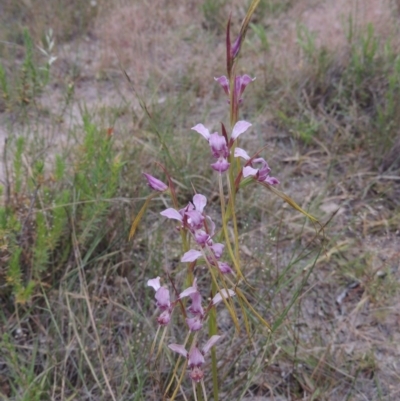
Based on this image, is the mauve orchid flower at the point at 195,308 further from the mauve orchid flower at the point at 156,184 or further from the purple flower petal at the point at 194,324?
the mauve orchid flower at the point at 156,184

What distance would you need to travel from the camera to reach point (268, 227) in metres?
2.03

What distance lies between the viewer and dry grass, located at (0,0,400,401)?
4.93 ft

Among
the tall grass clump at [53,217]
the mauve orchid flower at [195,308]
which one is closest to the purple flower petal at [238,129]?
the mauve orchid flower at [195,308]

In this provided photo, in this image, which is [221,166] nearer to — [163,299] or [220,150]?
[220,150]

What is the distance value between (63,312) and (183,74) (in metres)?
1.99

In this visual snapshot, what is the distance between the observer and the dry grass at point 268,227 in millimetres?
1502

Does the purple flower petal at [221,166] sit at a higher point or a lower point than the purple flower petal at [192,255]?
higher

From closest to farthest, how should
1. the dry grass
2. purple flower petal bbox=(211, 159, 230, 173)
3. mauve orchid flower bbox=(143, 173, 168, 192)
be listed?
purple flower petal bbox=(211, 159, 230, 173) → mauve orchid flower bbox=(143, 173, 168, 192) → the dry grass

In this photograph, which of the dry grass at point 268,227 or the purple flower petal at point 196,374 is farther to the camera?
the dry grass at point 268,227

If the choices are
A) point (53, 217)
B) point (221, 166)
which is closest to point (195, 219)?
point (221, 166)

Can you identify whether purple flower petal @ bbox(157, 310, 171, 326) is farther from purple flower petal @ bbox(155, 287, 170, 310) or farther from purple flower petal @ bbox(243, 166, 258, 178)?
purple flower petal @ bbox(243, 166, 258, 178)

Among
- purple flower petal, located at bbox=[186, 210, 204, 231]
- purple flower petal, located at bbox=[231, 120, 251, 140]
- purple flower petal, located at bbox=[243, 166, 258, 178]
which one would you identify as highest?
purple flower petal, located at bbox=[231, 120, 251, 140]

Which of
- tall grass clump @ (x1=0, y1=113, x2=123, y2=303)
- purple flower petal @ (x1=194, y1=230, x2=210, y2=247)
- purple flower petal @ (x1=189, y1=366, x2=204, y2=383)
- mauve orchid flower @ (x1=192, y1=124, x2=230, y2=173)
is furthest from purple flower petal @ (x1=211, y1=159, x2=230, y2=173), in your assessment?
tall grass clump @ (x1=0, y1=113, x2=123, y2=303)

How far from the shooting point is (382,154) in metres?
2.33
